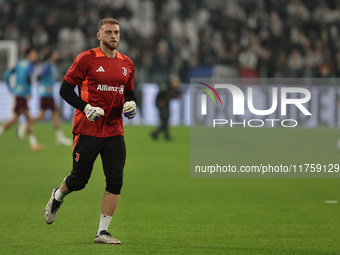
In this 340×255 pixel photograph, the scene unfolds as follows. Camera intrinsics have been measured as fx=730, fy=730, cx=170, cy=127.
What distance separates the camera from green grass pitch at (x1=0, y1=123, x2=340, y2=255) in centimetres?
767

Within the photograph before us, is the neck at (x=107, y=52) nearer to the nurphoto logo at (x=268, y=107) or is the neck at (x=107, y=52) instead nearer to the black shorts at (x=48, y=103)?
the black shorts at (x=48, y=103)

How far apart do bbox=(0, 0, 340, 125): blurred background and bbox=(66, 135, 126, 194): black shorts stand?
751 inches

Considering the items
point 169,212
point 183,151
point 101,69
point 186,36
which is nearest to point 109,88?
point 101,69

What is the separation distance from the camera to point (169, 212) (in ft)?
33.2

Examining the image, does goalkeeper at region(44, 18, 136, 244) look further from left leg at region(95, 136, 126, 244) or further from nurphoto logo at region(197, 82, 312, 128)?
nurphoto logo at region(197, 82, 312, 128)

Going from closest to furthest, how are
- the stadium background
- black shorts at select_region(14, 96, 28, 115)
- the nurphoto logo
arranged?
the stadium background < black shorts at select_region(14, 96, 28, 115) < the nurphoto logo

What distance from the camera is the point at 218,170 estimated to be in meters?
16.4

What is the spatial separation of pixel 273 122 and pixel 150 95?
470 centimetres

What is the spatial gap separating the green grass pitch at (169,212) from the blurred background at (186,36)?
37.5 feet

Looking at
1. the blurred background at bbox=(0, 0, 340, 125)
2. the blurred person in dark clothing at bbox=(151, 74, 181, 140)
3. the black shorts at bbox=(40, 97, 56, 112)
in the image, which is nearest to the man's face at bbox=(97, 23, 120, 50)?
the black shorts at bbox=(40, 97, 56, 112)

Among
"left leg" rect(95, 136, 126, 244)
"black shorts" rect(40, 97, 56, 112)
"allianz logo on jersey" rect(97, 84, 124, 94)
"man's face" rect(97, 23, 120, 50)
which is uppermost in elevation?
"man's face" rect(97, 23, 120, 50)

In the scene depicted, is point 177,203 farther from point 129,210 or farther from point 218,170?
point 218,170

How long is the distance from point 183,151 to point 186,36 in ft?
37.0

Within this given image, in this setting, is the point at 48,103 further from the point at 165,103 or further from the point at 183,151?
the point at 165,103
